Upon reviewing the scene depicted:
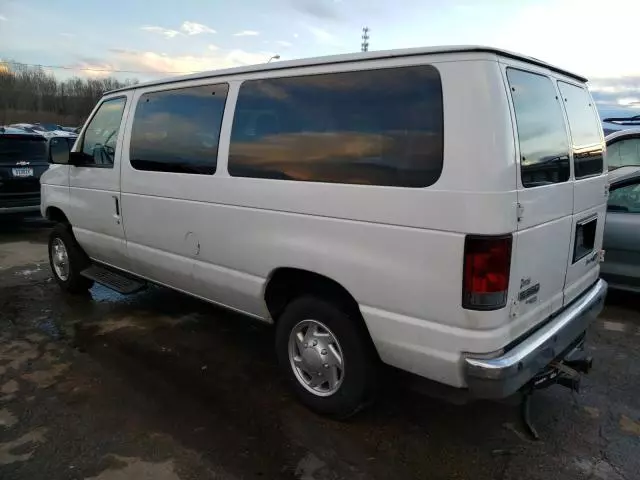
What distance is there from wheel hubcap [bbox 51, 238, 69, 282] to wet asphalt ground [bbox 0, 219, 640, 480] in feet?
Answer: 3.51

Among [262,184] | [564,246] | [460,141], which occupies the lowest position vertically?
Answer: [564,246]

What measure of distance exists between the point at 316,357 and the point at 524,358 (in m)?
1.22

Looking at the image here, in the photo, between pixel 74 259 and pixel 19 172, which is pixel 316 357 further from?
pixel 19 172

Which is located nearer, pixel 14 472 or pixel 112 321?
pixel 14 472

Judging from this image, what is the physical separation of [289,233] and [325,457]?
4.24 feet

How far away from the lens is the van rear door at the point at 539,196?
2.56 meters

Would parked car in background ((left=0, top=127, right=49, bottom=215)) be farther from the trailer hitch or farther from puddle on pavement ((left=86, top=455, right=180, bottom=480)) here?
the trailer hitch

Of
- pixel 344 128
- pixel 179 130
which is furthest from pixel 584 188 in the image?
pixel 179 130

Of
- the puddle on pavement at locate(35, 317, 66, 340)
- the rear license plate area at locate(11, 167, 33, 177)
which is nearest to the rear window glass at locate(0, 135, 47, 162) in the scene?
the rear license plate area at locate(11, 167, 33, 177)

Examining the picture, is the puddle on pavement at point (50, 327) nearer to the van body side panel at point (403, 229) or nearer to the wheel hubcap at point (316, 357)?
the van body side panel at point (403, 229)

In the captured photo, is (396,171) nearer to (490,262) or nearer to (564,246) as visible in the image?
(490,262)

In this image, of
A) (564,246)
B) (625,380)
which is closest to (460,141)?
(564,246)

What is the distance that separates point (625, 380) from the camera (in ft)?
12.8

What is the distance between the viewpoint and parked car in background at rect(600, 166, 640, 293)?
202 inches
